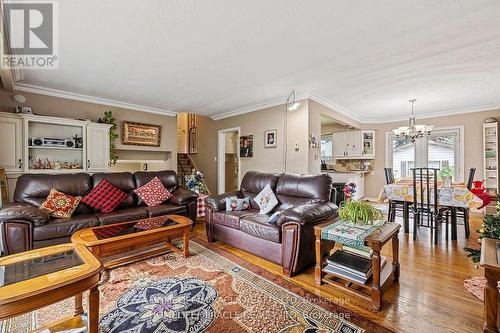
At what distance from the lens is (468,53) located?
2.72 metres

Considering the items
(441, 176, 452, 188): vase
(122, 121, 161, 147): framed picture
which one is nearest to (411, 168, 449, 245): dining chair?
(441, 176, 452, 188): vase

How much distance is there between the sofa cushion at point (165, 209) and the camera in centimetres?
334

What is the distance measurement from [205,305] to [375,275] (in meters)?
1.37

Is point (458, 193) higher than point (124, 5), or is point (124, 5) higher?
point (124, 5)

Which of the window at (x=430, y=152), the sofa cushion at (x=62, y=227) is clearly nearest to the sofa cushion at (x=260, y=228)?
the sofa cushion at (x=62, y=227)

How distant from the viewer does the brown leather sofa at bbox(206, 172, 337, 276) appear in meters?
2.29

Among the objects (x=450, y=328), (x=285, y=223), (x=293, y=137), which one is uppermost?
(x=293, y=137)

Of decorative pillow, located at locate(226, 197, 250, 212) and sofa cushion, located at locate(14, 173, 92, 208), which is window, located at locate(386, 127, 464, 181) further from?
sofa cushion, located at locate(14, 173, 92, 208)

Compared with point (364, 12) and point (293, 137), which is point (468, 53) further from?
point (293, 137)

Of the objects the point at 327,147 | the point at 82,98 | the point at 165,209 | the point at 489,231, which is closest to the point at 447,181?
the point at 489,231

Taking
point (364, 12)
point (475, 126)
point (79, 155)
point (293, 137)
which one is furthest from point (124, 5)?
point (475, 126)

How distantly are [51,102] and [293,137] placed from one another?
4.66 m

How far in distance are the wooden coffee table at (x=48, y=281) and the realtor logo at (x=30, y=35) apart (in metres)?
2.07

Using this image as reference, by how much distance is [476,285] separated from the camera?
2.09 meters
